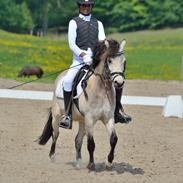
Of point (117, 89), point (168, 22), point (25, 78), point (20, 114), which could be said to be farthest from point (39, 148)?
point (168, 22)

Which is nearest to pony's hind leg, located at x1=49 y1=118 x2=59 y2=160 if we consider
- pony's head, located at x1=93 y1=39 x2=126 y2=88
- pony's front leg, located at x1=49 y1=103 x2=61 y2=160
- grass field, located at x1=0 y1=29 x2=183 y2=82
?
pony's front leg, located at x1=49 y1=103 x2=61 y2=160

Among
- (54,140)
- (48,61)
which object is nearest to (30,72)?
(48,61)

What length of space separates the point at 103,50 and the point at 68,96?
1.17 meters

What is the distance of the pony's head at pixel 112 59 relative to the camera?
9805 millimetres

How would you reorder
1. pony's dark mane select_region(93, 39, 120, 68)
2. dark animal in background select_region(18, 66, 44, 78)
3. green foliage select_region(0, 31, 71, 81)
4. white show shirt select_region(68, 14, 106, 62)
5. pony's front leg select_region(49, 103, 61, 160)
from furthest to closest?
green foliage select_region(0, 31, 71, 81) → dark animal in background select_region(18, 66, 44, 78) → pony's front leg select_region(49, 103, 61, 160) → white show shirt select_region(68, 14, 106, 62) → pony's dark mane select_region(93, 39, 120, 68)

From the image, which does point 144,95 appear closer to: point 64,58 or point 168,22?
point 64,58

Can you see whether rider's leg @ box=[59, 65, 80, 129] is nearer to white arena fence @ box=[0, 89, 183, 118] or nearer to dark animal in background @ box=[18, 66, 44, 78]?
white arena fence @ box=[0, 89, 183, 118]

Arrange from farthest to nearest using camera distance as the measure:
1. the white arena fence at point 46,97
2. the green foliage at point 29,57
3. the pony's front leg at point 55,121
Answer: the green foliage at point 29,57 → the white arena fence at point 46,97 → the pony's front leg at point 55,121

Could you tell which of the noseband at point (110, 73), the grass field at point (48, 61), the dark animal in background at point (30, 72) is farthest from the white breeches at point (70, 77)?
the dark animal in background at point (30, 72)

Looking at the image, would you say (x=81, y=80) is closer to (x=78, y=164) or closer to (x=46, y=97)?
(x=78, y=164)

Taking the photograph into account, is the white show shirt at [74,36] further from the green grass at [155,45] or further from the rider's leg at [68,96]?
the green grass at [155,45]

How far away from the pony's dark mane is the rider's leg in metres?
0.59

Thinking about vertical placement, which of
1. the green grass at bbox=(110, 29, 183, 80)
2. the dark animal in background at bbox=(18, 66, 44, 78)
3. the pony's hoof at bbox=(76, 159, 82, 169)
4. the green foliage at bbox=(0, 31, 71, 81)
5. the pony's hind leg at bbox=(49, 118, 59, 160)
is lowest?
the green grass at bbox=(110, 29, 183, 80)

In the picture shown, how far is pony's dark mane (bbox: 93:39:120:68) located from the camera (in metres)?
10.0
